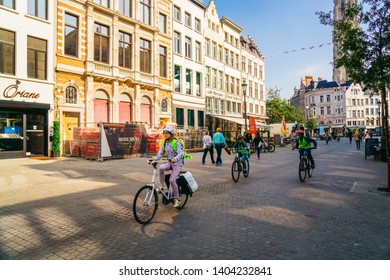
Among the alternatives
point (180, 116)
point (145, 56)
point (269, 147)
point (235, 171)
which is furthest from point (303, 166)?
point (180, 116)

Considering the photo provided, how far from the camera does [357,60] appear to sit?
780 centimetres

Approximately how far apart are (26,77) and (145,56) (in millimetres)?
10996

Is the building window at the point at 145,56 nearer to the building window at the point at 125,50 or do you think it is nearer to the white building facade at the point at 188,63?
the building window at the point at 125,50

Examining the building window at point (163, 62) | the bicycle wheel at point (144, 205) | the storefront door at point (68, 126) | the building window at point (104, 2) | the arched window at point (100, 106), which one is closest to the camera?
the bicycle wheel at point (144, 205)

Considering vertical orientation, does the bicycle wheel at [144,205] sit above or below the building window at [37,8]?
below

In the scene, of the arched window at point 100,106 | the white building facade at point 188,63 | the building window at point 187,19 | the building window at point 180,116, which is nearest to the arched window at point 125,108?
the arched window at point 100,106

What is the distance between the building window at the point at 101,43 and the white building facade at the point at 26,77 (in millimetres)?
3434

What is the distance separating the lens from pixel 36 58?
57.5 feet

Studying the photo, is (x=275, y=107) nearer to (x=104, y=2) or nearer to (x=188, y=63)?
(x=188, y=63)

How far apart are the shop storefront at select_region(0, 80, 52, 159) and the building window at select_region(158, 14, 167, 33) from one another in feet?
44.6

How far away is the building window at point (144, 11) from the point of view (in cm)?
2504

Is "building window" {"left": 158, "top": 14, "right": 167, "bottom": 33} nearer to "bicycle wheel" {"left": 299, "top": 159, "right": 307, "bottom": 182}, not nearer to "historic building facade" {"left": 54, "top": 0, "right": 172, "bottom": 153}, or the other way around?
"historic building facade" {"left": 54, "top": 0, "right": 172, "bottom": 153}

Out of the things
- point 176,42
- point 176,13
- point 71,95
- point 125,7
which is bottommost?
point 71,95
